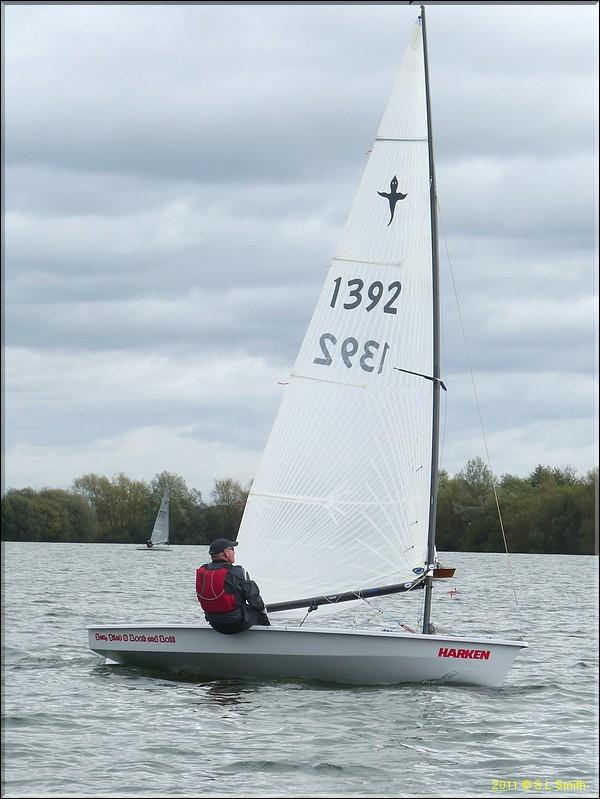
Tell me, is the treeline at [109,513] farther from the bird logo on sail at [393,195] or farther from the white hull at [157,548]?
the bird logo on sail at [393,195]

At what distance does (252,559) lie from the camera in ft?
48.1

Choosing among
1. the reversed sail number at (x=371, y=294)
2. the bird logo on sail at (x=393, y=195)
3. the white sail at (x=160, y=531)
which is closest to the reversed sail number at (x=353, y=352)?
the reversed sail number at (x=371, y=294)

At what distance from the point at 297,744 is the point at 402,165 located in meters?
6.83

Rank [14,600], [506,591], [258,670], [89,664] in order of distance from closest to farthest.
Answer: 1. [258,670]
2. [89,664]
3. [14,600]
4. [506,591]

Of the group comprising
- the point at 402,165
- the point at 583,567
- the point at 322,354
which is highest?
the point at 402,165

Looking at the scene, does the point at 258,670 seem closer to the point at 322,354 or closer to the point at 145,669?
the point at 145,669

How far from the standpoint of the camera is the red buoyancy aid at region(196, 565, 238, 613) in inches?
538

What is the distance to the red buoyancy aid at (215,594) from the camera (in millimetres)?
13656

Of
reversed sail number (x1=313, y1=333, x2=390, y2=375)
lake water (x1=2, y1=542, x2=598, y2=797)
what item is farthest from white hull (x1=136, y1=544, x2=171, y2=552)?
reversed sail number (x1=313, y1=333, x2=390, y2=375)

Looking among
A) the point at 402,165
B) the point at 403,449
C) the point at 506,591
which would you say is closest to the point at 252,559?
the point at 403,449

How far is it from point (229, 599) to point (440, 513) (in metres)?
66.3

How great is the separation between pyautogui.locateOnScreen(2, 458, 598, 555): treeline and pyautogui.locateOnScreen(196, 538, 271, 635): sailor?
45652 mm

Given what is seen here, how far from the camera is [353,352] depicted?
1462cm

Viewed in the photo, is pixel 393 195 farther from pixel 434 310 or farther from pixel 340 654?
pixel 340 654
